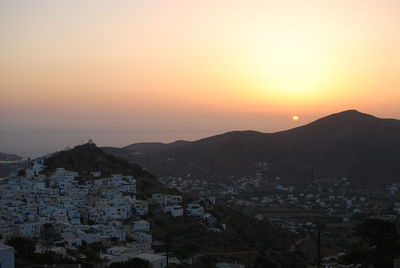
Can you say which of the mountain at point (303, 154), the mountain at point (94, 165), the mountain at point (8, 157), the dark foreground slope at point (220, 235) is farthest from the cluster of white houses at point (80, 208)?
the mountain at point (8, 157)

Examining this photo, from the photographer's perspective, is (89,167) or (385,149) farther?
(385,149)

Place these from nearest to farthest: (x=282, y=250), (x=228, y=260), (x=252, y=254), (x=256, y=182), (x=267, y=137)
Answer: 1. (x=228, y=260)
2. (x=252, y=254)
3. (x=282, y=250)
4. (x=256, y=182)
5. (x=267, y=137)

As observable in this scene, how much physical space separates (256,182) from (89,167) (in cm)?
3216

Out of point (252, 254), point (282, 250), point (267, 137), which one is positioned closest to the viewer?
point (252, 254)

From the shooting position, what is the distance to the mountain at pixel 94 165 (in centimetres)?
4928

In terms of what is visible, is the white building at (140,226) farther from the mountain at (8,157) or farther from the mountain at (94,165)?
the mountain at (8,157)

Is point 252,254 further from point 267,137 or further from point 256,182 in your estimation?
point 267,137

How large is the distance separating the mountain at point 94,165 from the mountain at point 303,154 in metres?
26.3

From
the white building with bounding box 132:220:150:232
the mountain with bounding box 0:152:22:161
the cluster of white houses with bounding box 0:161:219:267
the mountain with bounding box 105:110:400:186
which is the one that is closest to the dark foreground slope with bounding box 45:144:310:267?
the white building with bounding box 132:220:150:232

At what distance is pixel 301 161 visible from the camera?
85.4 metres

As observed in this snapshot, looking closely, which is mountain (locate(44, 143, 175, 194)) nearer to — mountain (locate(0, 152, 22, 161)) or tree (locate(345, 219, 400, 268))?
tree (locate(345, 219, 400, 268))

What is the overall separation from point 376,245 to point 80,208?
27.2 m

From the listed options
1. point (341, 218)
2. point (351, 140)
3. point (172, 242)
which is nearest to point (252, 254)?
point (172, 242)

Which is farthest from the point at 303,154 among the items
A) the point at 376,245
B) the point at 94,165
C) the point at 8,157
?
the point at 376,245
